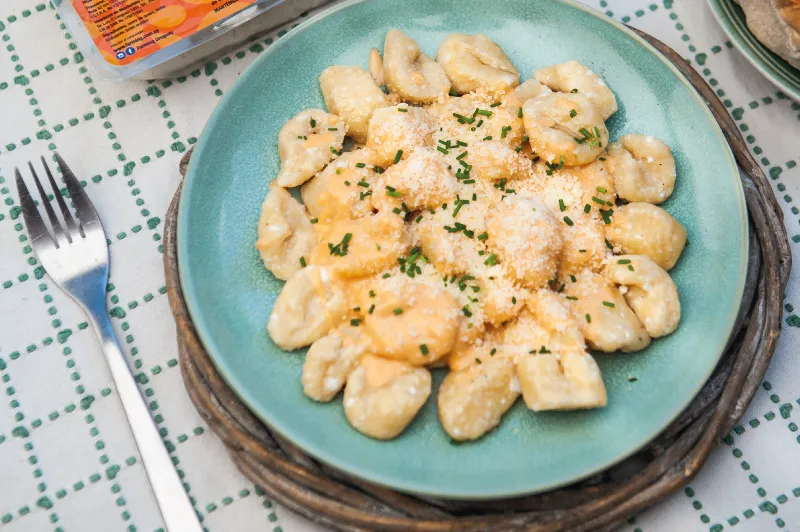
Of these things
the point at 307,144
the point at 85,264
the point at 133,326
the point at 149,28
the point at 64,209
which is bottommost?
the point at 133,326

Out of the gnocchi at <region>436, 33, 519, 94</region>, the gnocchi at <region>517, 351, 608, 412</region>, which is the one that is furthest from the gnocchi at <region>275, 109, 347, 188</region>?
the gnocchi at <region>517, 351, 608, 412</region>

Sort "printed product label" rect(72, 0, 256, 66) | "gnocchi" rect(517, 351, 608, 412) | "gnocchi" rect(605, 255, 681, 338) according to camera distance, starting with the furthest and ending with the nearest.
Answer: "printed product label" rect(72, 0, 256, 66) < "gnocchi" rect(605, 255, 681, 338) < "gnocchi" rect(517, 351, 608, 412)

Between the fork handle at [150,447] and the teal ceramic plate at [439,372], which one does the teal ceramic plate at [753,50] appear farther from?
the fork handle at [150,447]

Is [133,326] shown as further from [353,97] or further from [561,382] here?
[561,382]

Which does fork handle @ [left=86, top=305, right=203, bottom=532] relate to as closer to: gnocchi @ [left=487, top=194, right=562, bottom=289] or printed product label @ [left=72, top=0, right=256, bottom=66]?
printed product label @ [left=72, top=0, right=256, bottom=66]

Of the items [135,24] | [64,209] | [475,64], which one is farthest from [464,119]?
[64,209]

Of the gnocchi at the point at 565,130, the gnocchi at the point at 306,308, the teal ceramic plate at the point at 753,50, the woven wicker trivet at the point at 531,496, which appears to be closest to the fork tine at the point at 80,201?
the woven wicker trivet at the point at 531,496

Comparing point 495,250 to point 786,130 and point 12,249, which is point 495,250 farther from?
point 12,249
